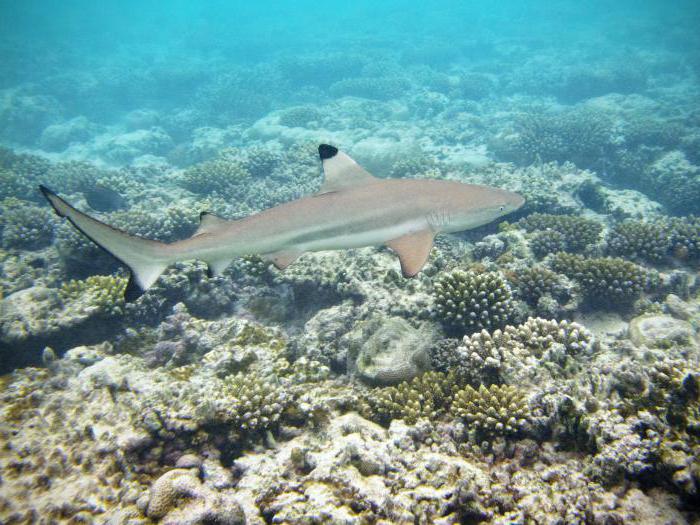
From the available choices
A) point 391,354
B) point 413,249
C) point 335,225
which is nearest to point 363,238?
point 335,225

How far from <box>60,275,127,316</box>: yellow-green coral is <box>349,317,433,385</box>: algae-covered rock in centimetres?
522

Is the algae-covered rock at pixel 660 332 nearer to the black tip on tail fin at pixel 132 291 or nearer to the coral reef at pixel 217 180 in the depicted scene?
the black tip on tail fin at pixel 132 291

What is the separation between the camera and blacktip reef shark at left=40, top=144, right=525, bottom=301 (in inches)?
180

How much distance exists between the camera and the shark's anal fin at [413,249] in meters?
4.87

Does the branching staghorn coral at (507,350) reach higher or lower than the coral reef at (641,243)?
higher

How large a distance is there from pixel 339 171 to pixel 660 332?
5.24 meters

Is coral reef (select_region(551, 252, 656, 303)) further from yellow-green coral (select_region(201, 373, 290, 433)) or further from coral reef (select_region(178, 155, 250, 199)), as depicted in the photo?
coral reef (select_region(178, 155, 250, 199))

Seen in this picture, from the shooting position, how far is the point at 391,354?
496 centimetres

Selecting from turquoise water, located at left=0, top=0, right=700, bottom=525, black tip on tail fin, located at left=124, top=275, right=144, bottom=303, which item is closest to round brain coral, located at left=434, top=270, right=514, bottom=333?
turquoise water, located at left=0, top=0, right=700, bottom=525

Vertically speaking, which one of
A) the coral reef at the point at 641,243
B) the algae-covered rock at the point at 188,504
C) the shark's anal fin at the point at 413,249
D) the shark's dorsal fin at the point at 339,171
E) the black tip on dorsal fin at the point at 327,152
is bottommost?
the coral reef at the point at 641,243

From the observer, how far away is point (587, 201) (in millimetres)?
13430

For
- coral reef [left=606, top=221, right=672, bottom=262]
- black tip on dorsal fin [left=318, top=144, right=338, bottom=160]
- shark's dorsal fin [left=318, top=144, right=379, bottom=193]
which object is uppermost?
black tip on dorsal fin [left=318, top=144, right=338, bottom=160]

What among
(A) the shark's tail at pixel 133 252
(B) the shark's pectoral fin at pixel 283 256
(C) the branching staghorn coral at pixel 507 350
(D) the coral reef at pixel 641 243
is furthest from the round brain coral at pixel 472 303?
(D) the coral reef at pixel 641 243

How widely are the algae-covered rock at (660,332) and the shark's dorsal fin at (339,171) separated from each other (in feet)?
15.2
